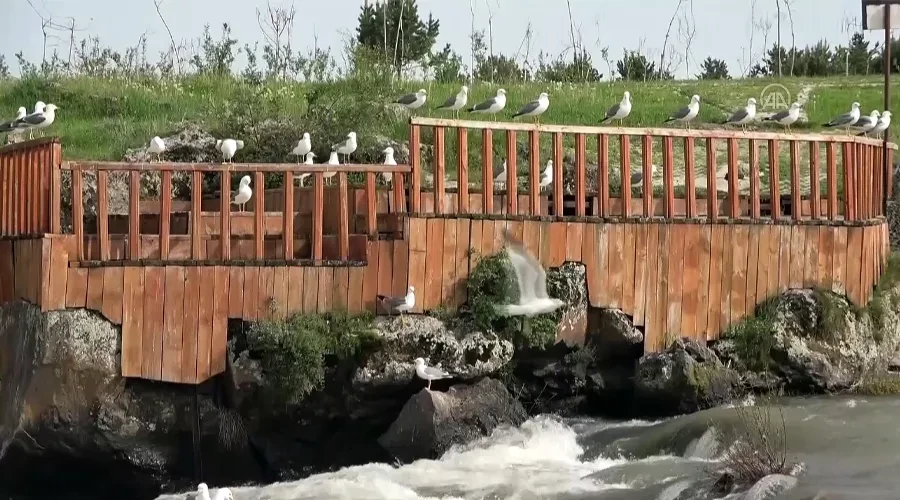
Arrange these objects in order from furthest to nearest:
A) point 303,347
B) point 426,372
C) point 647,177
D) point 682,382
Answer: point 647,177 < point 682,382 < point 426,372 < point 303,347

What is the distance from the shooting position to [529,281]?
13906 millimetres

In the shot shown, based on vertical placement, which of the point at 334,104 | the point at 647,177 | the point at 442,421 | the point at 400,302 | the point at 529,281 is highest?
the point at 334,104

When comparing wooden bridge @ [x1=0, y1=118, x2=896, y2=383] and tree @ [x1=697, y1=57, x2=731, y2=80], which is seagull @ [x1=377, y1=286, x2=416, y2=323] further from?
tree @ [x1=697, y1=57, x2=731, y2=80]

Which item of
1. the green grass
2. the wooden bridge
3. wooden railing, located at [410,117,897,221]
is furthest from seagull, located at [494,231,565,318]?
the green grass

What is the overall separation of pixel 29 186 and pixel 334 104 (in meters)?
6.67

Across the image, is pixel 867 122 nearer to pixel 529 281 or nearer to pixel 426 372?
pixel 529 281

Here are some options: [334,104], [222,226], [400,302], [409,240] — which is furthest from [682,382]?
[334,104]

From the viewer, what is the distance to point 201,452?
13.2 m

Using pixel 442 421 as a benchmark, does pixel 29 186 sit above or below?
above

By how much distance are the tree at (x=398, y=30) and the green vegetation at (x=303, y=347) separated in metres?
19.0

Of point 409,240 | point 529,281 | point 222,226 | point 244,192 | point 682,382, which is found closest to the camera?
point 222,226

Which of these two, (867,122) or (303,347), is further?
(867,122)

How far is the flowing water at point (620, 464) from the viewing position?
36.6ft

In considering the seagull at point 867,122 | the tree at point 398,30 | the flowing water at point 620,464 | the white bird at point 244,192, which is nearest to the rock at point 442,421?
the flowing water at point 620,464
